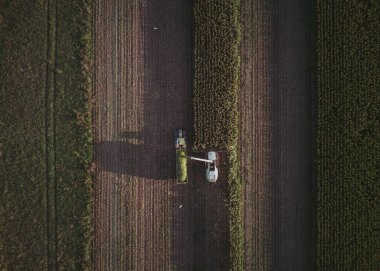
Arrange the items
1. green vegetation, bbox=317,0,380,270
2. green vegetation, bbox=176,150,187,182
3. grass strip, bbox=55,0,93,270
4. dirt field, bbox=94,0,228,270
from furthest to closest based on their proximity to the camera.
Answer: dirt field, bbox=94,0,228,270, grass strip, bbox=55,0,93,270, green vegetation, bbox=176,150,187,182, green vegetation, bbox=317,0,380,270

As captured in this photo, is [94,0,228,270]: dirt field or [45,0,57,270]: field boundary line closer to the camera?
[45,0,57,270]: field boundary line

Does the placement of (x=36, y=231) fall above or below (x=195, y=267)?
above

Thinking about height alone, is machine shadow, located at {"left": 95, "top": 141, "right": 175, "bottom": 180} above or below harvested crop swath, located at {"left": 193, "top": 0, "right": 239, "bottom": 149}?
below

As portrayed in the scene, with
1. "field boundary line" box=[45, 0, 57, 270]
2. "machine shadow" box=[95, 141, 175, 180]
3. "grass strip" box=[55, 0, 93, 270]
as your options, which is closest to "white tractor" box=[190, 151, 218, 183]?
"machine shadow" box=[95, 141, 175, 180]

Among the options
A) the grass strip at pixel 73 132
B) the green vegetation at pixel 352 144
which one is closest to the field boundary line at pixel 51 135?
the grass strip at pixel 73 132

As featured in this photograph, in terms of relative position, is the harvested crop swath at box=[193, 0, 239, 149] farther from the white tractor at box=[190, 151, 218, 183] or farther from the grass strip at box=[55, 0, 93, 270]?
the grass strip at box=[55, 0, 93, 270]

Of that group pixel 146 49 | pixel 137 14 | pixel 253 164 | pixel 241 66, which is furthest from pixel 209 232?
pixel 137 14

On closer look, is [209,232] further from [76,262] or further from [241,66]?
[241,66]
